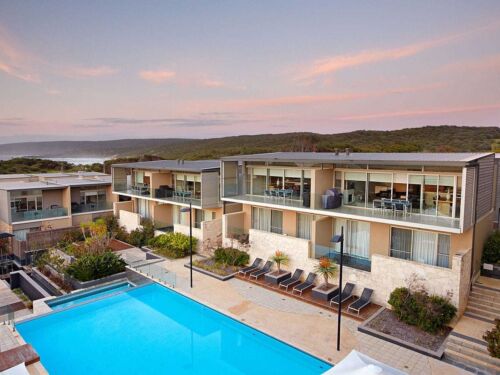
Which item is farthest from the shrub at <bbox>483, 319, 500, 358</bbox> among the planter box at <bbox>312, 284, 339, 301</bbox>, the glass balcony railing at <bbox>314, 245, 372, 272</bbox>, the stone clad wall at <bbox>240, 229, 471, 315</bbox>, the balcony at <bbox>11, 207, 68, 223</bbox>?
the balcony at <bbox>11, 207, 68, 223</bbox>

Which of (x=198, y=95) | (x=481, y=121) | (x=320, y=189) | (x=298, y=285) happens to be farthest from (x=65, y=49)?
(x=481, y=121)

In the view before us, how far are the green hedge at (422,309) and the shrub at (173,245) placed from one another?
13.0m

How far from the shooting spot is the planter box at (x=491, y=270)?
52.0ft

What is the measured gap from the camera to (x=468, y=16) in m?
25.9

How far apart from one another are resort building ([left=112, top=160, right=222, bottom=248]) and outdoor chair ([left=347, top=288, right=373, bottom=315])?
10080mm

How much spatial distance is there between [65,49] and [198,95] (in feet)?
43.7

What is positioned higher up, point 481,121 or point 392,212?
point 481,121

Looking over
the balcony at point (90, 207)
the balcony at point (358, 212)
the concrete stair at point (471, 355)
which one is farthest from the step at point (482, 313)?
the balcony at point (90, 207)

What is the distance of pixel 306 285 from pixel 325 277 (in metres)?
1.00

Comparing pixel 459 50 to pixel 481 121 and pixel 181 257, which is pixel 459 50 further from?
pixel 181 257

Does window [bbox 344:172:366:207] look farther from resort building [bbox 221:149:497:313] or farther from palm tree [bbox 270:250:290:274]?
palm tree [bbox 270:250:290:274]

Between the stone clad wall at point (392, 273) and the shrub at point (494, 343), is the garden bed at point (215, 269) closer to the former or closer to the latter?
the stone clad wall at point (392, 273)

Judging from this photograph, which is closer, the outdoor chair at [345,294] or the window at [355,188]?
the outdoor chair at [345,294]

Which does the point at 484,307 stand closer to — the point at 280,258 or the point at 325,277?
the point at 325,277
